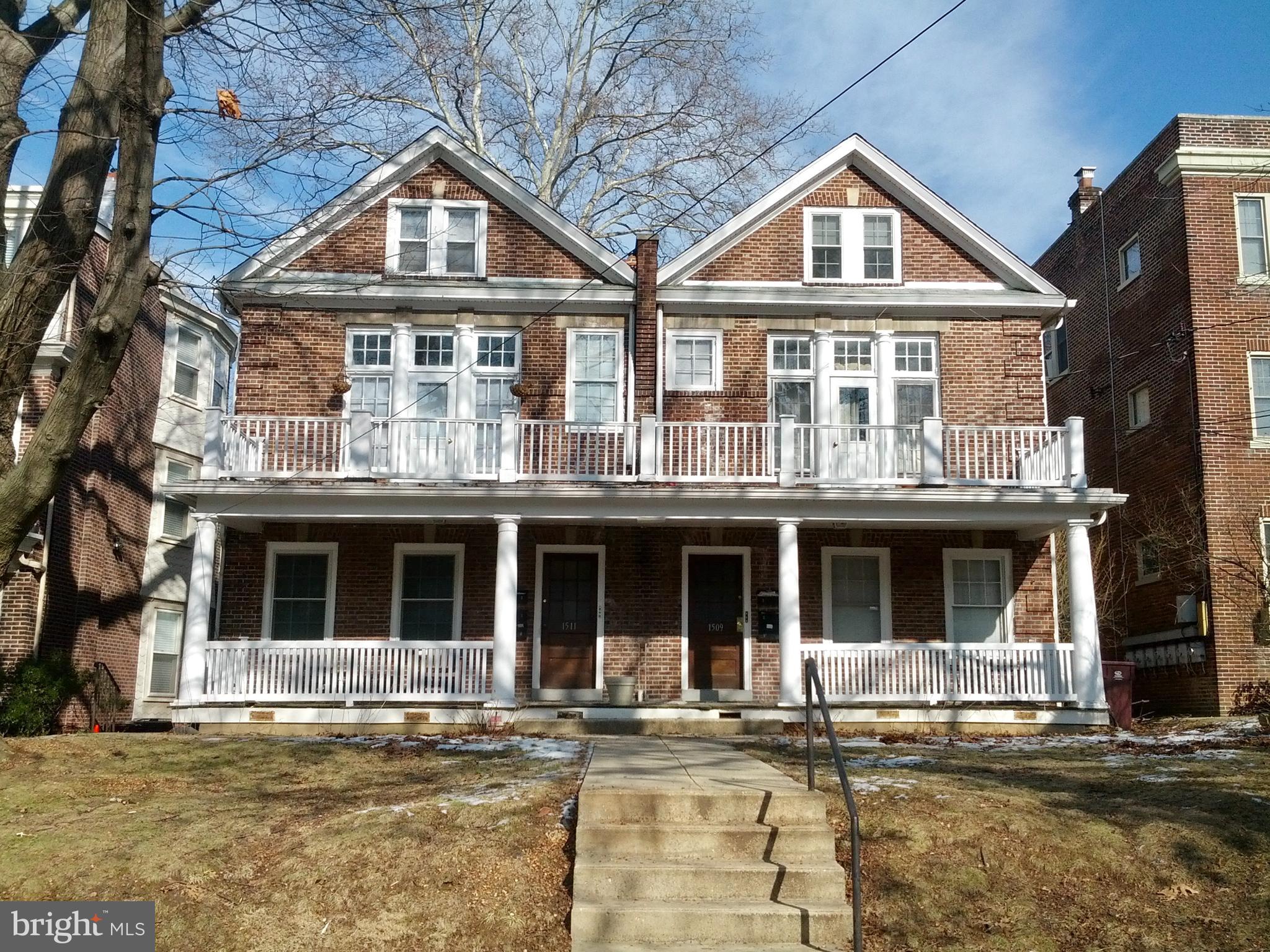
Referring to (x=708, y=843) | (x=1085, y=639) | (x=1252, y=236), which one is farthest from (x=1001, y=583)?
(x=708, y=843)

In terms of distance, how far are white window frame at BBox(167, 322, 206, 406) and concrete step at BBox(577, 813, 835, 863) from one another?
60.7 feet

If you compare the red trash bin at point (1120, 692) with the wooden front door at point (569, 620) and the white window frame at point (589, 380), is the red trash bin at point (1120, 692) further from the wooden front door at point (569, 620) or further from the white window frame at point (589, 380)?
the white window frame at point (589, 380)

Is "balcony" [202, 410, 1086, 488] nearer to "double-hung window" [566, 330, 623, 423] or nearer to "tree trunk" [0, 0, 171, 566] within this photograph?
"double-hung window" [566, 330, 623, 423]

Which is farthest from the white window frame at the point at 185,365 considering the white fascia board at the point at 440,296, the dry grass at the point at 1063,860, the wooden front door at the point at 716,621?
the dry grass at the point at 1063,860

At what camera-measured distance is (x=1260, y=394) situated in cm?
2033

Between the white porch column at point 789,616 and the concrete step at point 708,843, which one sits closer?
the concrete step at point 708,843

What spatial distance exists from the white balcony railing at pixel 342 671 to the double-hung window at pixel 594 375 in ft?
13.7

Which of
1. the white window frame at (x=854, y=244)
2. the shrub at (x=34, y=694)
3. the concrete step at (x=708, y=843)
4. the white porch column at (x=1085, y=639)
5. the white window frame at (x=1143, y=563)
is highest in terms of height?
the white window frame at (x=854, y=244)

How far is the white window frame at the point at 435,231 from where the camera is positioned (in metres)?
18.1

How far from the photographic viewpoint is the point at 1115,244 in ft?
78.1

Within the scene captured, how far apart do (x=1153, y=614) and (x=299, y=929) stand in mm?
18401

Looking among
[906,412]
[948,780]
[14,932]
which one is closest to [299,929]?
[14,932]

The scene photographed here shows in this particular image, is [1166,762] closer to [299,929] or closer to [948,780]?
[948,780]

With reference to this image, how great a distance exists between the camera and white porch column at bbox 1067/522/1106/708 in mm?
15484
